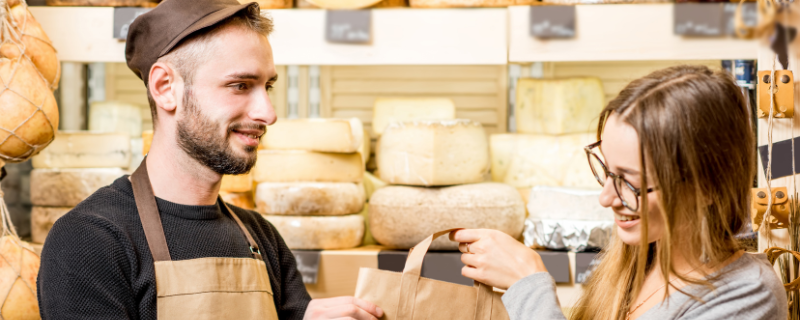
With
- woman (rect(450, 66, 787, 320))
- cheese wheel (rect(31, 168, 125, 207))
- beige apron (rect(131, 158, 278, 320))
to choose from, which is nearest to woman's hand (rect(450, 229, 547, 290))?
woman (rect(450, 66, 787, 320))

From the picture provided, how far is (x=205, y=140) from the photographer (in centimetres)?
112

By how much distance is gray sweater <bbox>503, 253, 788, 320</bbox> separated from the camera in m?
0.85

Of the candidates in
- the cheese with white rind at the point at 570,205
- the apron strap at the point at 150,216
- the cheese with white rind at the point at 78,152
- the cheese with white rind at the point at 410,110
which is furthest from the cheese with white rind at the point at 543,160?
the cheese with white rind at the point at 78,152

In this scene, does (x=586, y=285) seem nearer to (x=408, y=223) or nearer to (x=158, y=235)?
(x=408, y=223)

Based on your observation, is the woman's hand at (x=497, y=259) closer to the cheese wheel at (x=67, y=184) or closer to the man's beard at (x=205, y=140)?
the man's beard at (x=205, y=140)

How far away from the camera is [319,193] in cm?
175

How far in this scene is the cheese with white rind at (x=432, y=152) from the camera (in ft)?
5.60

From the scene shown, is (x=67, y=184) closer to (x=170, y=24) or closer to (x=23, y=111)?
(x=23, y=111)

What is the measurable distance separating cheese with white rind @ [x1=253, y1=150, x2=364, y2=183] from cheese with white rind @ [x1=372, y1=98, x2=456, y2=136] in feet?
1.19

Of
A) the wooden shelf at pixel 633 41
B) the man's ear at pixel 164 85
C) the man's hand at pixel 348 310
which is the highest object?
the wooden shelf at pixel 633 41

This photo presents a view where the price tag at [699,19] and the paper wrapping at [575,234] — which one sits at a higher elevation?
the price tag at [699,19]

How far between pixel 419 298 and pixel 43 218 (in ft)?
4.14

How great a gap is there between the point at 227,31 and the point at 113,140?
35.2 inches

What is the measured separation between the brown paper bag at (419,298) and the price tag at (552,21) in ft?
2.30
